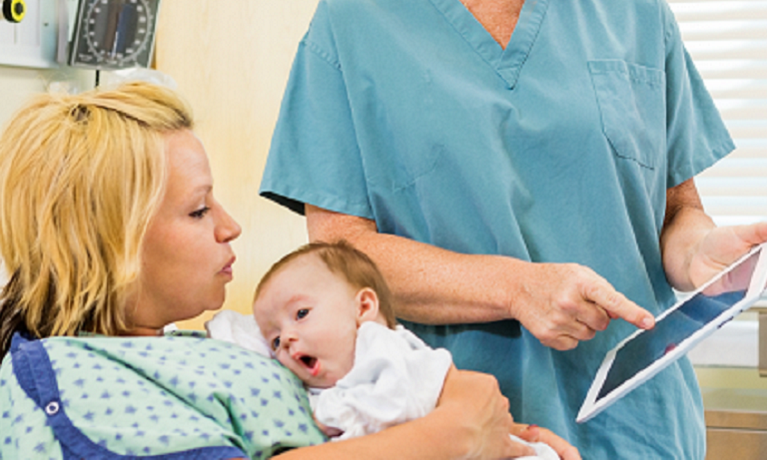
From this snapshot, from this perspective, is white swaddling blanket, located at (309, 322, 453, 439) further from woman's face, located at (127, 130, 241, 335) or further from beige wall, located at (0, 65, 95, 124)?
beige wall, located at (0, 65, 95, 124)

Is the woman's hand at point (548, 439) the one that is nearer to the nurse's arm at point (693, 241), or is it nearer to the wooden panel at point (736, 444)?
the nurse's arm at point (693, 241)

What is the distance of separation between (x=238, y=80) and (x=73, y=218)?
129cm

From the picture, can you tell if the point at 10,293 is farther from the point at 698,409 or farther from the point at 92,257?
the point at 698,409

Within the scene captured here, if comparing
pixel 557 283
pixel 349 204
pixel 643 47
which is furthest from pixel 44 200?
pixel 643 47

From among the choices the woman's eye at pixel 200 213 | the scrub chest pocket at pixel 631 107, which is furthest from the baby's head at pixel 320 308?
the scrub chest pocket at pixel 631 107

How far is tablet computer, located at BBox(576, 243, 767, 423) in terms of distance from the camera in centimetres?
83

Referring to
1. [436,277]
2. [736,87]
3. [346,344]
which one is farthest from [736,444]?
[346,344]

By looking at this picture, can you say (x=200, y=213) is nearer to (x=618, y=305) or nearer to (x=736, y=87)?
(x=618, y=305)

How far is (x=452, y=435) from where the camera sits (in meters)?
0.81

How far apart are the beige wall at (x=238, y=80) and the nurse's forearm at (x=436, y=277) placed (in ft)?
3.41

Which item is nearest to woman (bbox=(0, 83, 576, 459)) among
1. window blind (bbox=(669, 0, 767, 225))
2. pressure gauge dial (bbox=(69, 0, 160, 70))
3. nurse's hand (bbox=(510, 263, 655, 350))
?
nurse's hand (bbox=(510, 263, 655, 350))

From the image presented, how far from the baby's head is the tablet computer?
277 millimetres

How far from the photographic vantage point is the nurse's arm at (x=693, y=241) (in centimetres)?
99

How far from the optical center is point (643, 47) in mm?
1144
